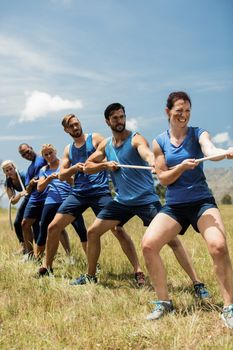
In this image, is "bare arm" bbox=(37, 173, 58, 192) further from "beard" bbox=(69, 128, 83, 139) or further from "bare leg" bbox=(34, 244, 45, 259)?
"bare leg" bbox=(34, 244, 45, 259)

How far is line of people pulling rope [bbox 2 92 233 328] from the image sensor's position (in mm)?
4641

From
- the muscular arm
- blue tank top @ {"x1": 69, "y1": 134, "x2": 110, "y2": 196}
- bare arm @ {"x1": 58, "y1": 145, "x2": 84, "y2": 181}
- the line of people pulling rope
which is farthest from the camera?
blue tank top @ {"x1": 69, "y1": 134, "x2": 110, "y2": 196}

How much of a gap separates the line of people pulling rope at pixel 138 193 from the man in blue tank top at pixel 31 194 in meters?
0.02

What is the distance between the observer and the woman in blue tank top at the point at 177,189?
4688mm

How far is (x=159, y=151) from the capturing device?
4.85 m

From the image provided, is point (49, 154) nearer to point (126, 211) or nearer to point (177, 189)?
point (126, 211)

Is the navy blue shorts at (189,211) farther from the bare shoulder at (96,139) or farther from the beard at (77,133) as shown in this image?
the beard at (77,133)

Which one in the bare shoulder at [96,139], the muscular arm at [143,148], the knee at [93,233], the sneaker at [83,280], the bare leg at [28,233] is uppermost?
the bare shoulder at [96,139]

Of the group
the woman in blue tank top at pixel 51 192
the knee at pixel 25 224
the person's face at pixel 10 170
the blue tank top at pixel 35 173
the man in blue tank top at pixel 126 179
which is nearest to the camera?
the man in blue tank top at pixel 126 179

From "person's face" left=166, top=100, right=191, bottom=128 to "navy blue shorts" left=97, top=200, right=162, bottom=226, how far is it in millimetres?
1360

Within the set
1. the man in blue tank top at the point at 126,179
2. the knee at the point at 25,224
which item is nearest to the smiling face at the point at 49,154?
the knee at the point at 25,224

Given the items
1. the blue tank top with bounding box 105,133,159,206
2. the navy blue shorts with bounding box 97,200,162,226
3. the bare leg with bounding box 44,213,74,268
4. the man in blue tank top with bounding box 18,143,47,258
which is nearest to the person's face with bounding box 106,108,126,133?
the blue tank top with bounding box 105,133,159,206

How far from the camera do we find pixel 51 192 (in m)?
7.84

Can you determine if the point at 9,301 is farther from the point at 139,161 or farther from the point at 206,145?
the point at 206,145
